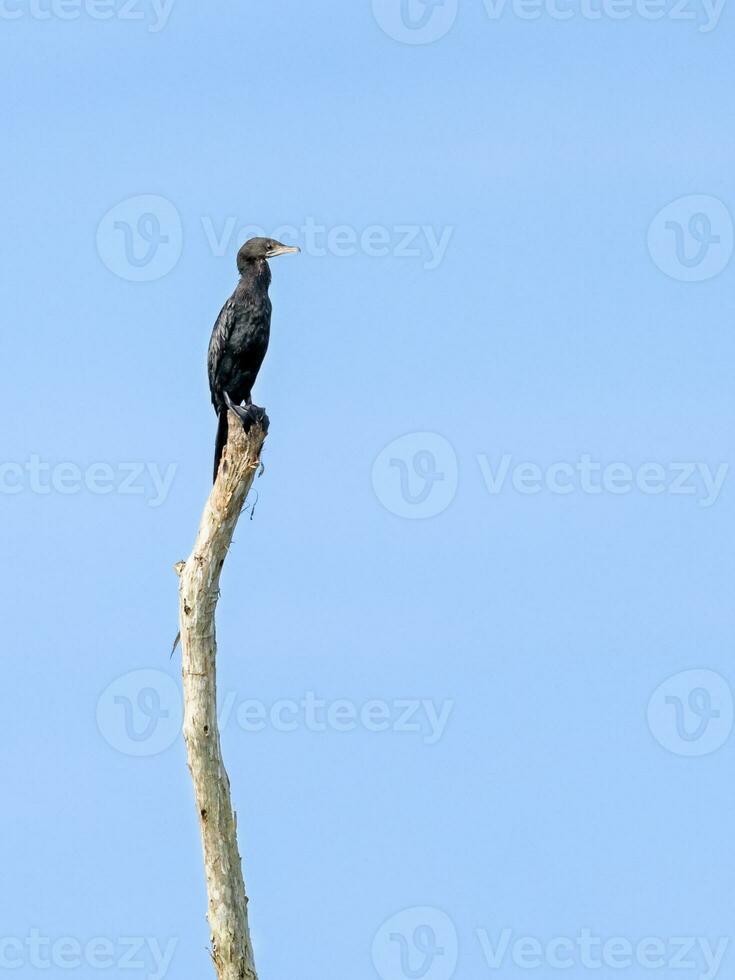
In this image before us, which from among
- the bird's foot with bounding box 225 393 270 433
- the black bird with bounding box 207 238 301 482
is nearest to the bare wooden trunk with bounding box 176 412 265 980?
the bird's foot with bounding box 225 393 270 433

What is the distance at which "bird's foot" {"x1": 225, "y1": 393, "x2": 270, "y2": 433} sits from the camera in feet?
39.2

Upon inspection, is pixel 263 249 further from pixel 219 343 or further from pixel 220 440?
pixel 220 440

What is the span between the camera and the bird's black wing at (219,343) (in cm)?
1337

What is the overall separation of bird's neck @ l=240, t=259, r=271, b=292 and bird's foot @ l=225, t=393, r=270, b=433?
135 centimetres

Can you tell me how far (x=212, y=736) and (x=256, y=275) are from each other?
4088 mm

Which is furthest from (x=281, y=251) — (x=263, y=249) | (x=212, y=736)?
(x=212, y=736)

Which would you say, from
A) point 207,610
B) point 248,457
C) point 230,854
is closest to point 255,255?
point 248,457

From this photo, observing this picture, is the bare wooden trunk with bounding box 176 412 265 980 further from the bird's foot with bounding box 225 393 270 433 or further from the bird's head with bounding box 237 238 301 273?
the bird's head with bounding box 237 238 301 273

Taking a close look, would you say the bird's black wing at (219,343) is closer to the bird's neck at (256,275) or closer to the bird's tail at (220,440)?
the bird's neck at (256,275)

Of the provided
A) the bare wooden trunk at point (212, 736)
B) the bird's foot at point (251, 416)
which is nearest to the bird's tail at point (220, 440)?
the bird's foot at point (251, 416)

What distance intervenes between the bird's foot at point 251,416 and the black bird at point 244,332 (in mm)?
796

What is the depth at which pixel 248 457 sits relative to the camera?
11609 millimetres

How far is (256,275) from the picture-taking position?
13.5 meters

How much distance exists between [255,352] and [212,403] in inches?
21.6
